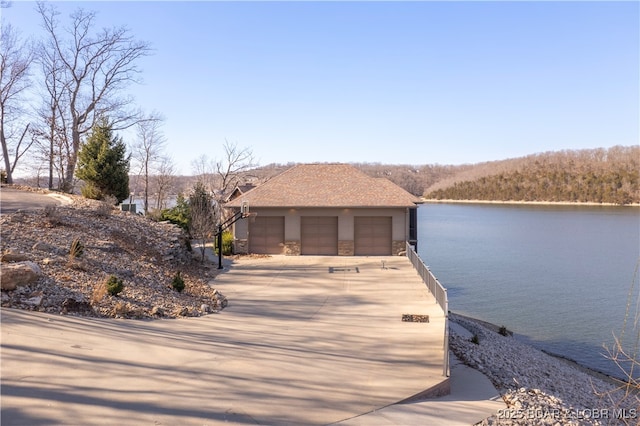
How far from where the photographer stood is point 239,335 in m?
10.1

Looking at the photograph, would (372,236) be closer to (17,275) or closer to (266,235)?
(266,235)

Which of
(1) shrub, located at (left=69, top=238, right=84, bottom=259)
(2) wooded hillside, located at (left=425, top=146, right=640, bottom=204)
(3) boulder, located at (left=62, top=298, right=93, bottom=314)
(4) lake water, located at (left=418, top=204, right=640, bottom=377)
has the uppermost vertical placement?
(2) wooded hillside, located at (left=425, top=146, right=640, bottom=204)

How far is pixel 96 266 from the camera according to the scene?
13.0 meters

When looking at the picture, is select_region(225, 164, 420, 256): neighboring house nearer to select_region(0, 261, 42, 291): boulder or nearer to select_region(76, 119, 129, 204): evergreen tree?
select_region(76, 119, 129, 204): evergreen tree

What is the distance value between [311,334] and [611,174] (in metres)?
153

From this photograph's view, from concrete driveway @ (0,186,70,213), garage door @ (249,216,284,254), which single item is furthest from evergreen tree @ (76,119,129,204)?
garage door @ (249,216,284,254)

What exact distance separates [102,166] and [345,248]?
13128mm

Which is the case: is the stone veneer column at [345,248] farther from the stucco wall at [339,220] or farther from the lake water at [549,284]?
the lake water at [549,284]

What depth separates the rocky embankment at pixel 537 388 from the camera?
7602 millimetres

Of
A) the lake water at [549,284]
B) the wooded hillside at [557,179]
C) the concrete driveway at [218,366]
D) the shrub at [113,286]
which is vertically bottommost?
the lake water at [549,284]

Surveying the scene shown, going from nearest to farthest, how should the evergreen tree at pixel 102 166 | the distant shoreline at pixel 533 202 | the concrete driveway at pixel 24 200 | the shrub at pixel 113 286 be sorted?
the shrub at pixel 113 286, the concrete driveway at pixel 24 200, the evergreen tree at pixel 102 166, the distant shoreline at pixel 533 202

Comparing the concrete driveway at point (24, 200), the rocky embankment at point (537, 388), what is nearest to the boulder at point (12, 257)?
the concrete driveway at point (24, 200)

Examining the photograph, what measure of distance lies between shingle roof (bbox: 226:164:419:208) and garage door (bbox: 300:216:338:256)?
107cm

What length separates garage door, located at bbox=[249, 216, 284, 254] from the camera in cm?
2445
